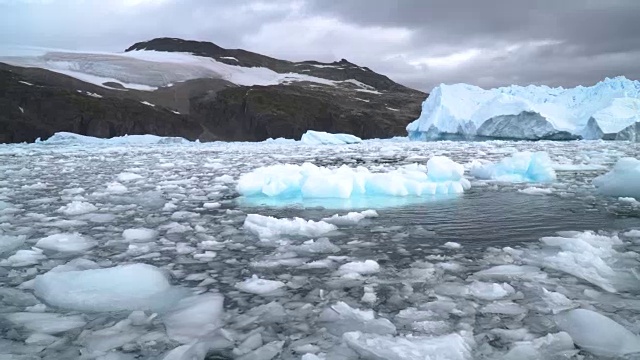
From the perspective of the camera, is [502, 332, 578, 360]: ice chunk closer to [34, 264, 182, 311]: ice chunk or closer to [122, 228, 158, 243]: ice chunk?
[34, 264, 182, 311]: ice chunk

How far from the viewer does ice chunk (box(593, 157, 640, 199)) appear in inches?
247

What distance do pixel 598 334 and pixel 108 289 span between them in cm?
265

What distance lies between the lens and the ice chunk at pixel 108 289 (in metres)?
2.71

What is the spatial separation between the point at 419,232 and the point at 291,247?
1251 millimetres

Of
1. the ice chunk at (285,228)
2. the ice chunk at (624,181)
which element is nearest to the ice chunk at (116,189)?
Answer: the ice chunk at (285,228)

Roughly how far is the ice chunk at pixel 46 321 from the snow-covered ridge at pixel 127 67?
6480cm

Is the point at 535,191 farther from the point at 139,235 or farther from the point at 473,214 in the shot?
the point at 139,235

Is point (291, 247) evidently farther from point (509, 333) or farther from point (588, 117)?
point (588, 117)

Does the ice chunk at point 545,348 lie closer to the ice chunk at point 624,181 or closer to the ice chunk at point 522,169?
the ice chunk at point 624,181

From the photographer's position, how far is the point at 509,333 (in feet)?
7.44

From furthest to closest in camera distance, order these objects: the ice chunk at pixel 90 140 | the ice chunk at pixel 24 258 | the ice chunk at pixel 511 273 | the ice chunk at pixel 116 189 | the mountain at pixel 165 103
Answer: the mountain at pixel 165 103
the ice chunk at pixel 90 140
the ice chunk at pixel 116 189
the ice chunk at pixel 24 258
the ice chunk at pixel 511 273

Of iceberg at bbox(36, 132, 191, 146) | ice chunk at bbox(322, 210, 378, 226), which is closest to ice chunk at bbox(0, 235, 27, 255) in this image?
ice chunk at bbox(322, 210, 378, 226)

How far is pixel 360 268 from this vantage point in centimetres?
330

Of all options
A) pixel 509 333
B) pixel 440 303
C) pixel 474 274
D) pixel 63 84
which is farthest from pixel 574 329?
pixel 63 84
